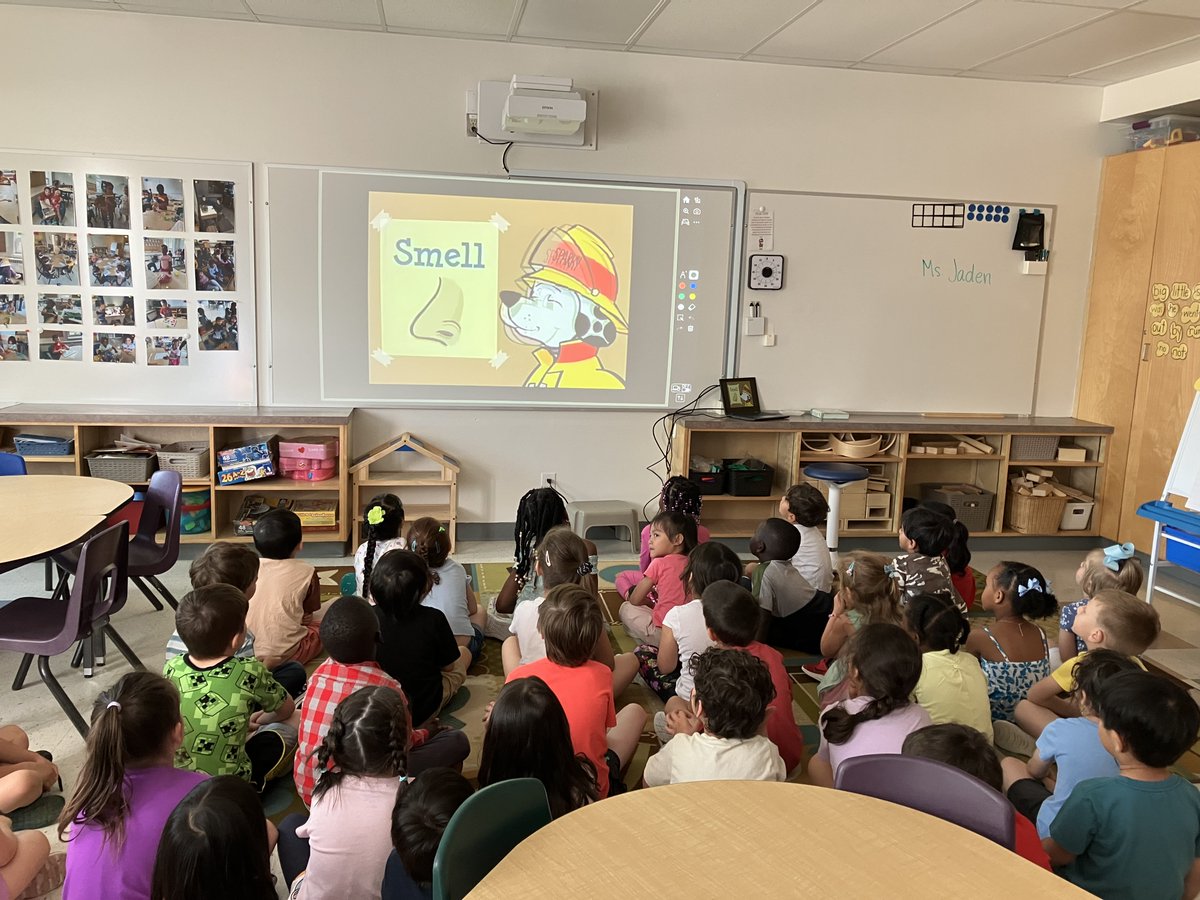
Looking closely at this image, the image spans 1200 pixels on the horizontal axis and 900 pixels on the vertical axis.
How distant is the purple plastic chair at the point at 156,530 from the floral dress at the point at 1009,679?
129 inches

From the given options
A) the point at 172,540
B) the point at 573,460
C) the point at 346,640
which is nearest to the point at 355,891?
the point at 346,640

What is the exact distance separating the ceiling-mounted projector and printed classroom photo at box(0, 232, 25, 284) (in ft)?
8.51

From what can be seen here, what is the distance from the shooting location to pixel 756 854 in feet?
4.98

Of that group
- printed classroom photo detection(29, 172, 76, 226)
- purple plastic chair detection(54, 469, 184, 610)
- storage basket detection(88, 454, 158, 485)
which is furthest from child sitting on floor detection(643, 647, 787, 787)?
printed classroom photo detection(29, 172, 76, 226)

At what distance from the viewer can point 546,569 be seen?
3150 mm

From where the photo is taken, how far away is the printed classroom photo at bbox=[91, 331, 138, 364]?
496cm

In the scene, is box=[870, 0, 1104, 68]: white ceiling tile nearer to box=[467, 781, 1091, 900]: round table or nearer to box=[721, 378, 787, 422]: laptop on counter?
box=[721, 378, 787, 422]: laptop on counter

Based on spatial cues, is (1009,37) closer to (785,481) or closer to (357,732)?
(785,481)

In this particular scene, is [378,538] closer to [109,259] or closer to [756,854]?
[756,854]

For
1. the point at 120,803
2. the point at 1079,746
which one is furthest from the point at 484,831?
the point at 1079,746

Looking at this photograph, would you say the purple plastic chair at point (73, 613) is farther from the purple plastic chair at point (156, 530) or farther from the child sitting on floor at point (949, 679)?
the child sitting on floor at point (949, 679)

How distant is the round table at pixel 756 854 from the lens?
1.42 metres

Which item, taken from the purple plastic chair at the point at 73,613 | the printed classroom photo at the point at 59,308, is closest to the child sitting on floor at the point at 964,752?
the purple plastic chair at the point at 73,613

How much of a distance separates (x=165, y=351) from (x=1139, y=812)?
→ 494 centimetres
